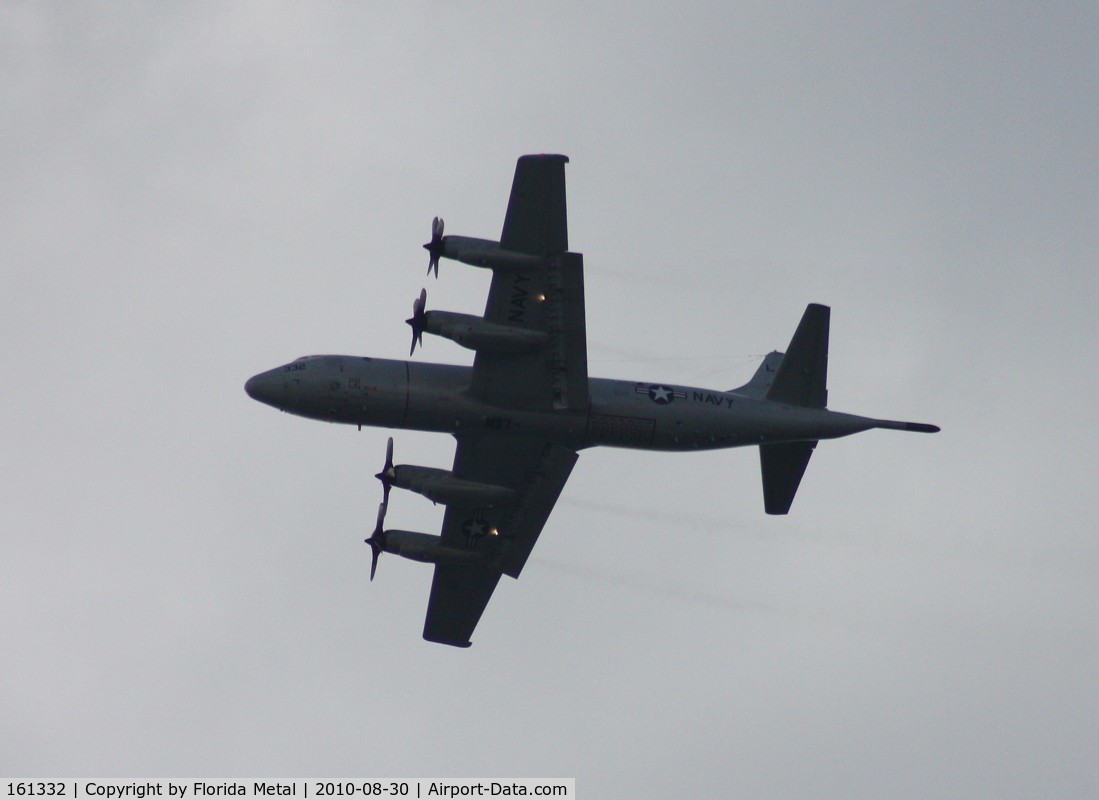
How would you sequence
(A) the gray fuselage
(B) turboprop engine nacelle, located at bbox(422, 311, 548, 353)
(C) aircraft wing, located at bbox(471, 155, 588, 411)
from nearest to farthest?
(C) aircraft wing, located at bbox(471, 155, 588, 411) → (B) turboprop engine nacelle, located at bbox(422, 311, 548, 353) → (A) the gray fuselage

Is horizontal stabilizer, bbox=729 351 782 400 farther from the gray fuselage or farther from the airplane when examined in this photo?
the gray fuselage

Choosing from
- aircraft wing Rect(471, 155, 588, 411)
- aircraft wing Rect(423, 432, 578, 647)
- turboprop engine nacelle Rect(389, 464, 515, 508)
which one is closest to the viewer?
aircraft wing Rect(471, 155, 588, 411)

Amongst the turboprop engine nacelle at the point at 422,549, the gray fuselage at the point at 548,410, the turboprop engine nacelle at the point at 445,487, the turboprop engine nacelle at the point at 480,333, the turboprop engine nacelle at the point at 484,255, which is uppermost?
the turboprop engine nacelle at the point at 484,255

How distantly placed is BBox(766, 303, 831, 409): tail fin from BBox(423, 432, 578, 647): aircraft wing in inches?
255

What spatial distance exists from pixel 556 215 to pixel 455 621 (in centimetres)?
1523

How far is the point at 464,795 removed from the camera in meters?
39.6

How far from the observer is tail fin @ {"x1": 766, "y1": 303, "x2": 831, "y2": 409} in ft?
136

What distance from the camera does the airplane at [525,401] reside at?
3800 cm

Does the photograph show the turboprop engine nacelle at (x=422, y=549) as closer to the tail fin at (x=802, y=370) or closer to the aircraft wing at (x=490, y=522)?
the aircraft wing at (x=490, y=522)

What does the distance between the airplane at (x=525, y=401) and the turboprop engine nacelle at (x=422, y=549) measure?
4 centimetres

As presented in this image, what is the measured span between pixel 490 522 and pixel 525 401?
6.03 metres

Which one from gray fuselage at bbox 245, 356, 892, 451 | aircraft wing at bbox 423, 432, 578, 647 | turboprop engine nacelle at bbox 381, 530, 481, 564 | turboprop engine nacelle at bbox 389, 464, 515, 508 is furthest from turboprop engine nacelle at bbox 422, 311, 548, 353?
turboprop engine nacelle at bbox 381, 530, 481, 564

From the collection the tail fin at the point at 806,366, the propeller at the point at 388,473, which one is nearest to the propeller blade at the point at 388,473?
the propeller at the point at 388,473

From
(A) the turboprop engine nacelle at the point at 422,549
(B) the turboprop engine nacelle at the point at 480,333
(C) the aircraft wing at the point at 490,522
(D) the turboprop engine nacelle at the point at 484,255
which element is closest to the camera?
(D) the turboprop engine nacelle at the point at 484,255
